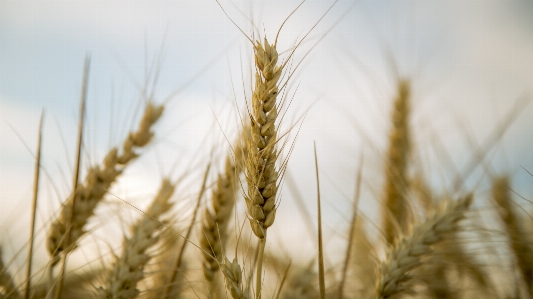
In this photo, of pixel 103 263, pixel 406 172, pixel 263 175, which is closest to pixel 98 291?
pixel 103 263

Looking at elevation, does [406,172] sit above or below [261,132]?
below

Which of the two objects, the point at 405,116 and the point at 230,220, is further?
the point at 405,116

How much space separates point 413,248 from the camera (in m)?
1.45

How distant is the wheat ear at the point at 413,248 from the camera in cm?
137

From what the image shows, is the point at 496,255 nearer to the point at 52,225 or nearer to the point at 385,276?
the point at 385,276

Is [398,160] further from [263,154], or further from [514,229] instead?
[263,154]

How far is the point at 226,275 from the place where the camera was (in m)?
1.04

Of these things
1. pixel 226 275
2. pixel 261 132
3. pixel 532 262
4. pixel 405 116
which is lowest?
pixel 532 262

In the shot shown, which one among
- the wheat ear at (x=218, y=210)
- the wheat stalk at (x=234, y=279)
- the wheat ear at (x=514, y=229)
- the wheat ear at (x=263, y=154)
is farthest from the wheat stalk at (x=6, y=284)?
the wheat ear at (x=514, y=229)

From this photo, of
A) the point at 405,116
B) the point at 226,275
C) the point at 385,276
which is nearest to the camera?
the point at 226,275

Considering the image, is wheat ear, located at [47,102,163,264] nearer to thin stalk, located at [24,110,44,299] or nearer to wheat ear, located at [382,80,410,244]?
thin stalk, located at [24,110,44,299]

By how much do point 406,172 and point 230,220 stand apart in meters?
1.31

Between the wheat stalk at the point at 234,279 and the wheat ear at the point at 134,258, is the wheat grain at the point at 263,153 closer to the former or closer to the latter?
the wheat stalk at the point at 234,279

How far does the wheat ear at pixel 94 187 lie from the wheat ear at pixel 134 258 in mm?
195
